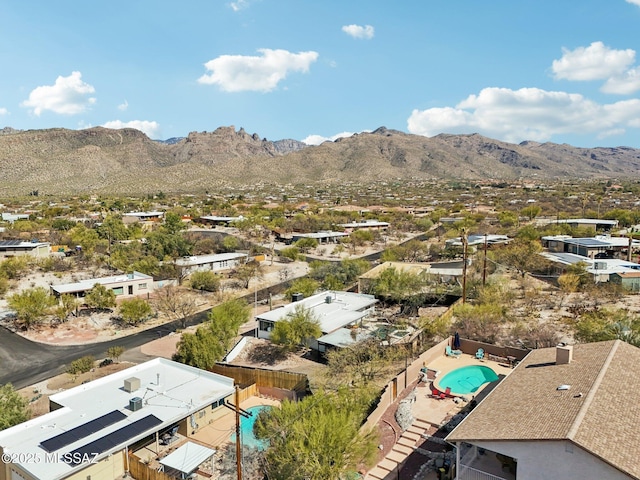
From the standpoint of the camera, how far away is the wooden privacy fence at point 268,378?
21.8 metres

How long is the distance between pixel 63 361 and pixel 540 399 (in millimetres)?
26353

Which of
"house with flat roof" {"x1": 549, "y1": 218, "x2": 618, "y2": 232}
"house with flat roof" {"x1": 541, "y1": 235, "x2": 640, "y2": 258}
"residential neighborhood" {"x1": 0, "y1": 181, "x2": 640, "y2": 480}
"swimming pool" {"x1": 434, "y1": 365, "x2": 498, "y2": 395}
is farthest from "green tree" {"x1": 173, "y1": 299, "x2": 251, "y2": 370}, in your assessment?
"house with flat roof" {"x1": 549, "y1": 218, "x2": 618, "y2": 232}

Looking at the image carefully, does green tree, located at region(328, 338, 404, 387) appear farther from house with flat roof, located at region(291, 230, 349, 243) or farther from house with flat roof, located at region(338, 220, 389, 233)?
house with flat roof, located at region(338, 220, 389, 233)

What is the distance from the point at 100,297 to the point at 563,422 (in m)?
34.6

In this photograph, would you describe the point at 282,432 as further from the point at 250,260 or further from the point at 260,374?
the point at 250,260

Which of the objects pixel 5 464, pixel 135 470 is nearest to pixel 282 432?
pixel 135 470

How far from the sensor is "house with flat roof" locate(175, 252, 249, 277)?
160 feet

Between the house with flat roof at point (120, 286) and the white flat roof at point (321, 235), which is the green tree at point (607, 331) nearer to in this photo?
the house with flat roof at point (120, 286)

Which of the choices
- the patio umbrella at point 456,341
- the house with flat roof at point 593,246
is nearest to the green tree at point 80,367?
the patio umbrella at point 456,341

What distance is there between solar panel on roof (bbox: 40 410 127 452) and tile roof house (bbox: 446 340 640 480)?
1253 cm

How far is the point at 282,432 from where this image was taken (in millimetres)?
14812

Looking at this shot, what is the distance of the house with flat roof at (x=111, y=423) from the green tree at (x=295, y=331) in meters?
5.98

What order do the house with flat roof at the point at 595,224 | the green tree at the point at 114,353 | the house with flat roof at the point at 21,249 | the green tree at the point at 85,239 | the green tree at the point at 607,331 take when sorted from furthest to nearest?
1. the house with flat roof at the point at 595,224
2. the green tree at the point at 85,239
3. the house with flat roof at the point at 21,249
4. the green tree at the point at 114,353
5. the green tree at the point at 607,331

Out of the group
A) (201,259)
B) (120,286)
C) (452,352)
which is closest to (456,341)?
(452,352)
